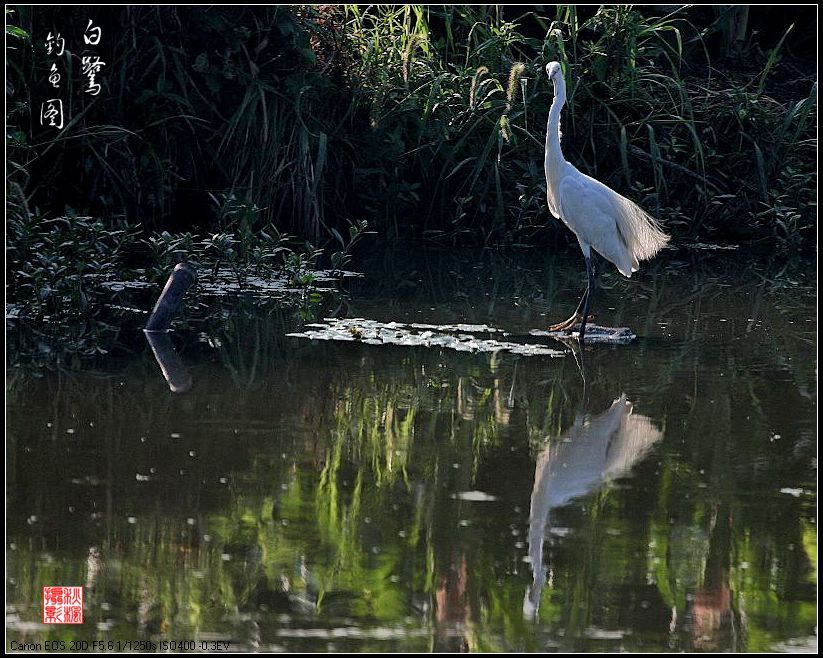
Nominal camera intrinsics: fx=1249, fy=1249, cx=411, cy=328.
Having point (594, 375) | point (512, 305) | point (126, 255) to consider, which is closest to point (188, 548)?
point (594, 375)

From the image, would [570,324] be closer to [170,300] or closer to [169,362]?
[170,300]

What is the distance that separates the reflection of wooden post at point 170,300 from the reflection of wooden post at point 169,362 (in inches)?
2.6

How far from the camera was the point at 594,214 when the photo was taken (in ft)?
24.5

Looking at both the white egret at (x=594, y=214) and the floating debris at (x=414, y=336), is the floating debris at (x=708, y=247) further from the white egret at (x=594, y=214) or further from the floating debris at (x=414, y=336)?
the floating debris at (x=414, y=336)

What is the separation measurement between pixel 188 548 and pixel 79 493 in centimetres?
60

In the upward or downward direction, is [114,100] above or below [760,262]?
above

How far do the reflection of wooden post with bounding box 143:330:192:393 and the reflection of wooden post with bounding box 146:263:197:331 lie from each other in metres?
0.07

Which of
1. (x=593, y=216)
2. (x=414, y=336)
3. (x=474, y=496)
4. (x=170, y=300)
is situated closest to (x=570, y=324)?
(x=593, y=216)

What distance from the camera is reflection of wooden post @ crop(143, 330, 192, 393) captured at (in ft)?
18.2

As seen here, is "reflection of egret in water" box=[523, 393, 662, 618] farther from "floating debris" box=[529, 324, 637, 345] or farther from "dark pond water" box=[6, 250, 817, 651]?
"floating debris" box=[529, 324, 637, 345]

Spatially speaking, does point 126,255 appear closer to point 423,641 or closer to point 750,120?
point 750,120

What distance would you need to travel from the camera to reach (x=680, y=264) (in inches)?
401

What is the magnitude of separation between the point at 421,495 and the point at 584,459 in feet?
2.63

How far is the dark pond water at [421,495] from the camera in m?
3.26
